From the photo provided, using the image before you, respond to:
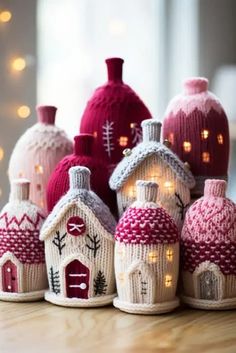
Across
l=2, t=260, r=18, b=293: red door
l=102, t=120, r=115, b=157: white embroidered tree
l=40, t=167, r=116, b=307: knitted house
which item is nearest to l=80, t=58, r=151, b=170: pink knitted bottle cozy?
l=102, t=120, r=115, b=157: white embroidered tree

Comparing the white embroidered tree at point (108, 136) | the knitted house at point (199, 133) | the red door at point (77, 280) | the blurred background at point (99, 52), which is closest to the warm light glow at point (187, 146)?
the knitted house at point (199, 133)

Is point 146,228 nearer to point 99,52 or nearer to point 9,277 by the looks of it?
point 9,277

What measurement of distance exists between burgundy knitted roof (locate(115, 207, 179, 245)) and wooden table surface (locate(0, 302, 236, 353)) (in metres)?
0.10

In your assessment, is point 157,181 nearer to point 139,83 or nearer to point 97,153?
point 97,153

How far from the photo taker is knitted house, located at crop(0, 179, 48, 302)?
978 millimetres

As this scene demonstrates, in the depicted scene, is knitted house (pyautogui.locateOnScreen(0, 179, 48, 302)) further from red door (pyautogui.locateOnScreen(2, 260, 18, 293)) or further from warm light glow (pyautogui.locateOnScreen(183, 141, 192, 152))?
warm light glow (pyautogui.locateOnScreen(183, 141, 192, 152))

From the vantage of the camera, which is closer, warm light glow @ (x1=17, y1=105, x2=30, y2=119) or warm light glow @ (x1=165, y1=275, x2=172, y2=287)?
warm light glow @ (x1=165, y1=275, x2=172, y2=287)

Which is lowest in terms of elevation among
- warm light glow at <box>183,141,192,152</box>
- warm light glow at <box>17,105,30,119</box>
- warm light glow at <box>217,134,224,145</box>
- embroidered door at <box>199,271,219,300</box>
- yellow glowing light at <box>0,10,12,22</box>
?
embroidered door at <box>199,271,219,300</box>

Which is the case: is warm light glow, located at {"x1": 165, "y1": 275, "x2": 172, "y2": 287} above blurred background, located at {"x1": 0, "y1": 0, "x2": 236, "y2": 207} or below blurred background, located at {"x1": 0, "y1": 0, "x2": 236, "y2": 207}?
below

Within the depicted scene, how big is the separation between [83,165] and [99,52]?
1.71 ft

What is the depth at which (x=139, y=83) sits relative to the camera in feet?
4.92

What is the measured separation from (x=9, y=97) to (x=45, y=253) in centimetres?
46

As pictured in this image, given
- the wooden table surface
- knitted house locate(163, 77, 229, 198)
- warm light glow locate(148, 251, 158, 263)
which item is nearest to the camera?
the wooden table surface

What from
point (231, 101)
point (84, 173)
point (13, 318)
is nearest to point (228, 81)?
point (231, 101)
